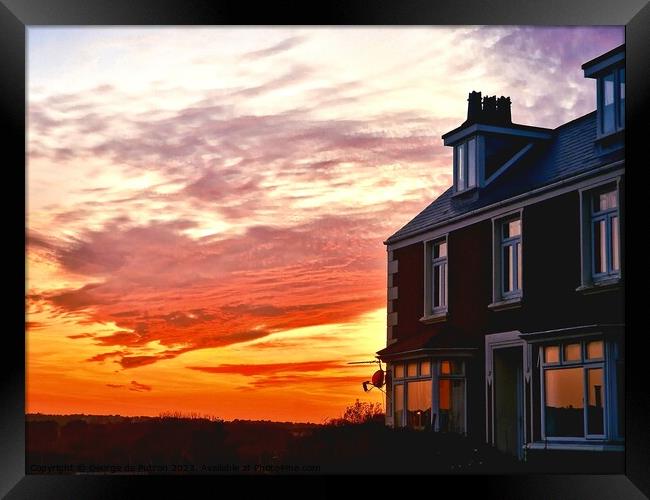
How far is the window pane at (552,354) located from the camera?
36.4 feet

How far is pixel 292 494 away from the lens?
9969mm

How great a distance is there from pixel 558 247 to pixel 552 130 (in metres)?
1.30

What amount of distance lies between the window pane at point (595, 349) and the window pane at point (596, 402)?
0.47ft

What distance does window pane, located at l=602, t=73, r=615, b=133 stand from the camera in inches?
419

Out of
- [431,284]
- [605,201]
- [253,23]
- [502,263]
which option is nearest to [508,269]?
[502,263]

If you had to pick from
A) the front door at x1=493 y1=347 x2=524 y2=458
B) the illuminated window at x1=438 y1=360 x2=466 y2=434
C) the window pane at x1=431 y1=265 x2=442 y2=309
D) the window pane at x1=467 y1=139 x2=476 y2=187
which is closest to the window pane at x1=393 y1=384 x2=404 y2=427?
the illuminated window at x1=438 y1=360 x2=466 y2=434

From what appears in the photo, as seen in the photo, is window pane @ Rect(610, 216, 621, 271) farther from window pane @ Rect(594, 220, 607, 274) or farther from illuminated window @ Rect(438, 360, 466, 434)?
illuminated window @ Rect(438, 360, 466, 434)

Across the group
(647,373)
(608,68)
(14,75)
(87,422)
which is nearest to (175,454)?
(87,422)

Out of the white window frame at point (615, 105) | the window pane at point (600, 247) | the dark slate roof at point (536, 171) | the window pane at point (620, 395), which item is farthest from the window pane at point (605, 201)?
the window pane at point (620, 395)

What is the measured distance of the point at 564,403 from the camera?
10938 millimetres

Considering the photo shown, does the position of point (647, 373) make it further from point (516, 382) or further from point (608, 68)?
point (608, 68)

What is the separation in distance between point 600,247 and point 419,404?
8.98ft

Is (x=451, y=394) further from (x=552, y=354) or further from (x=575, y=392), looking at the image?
(x=575, y=392)

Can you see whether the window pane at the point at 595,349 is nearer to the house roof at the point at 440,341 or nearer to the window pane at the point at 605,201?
the window pane at the point at 605,201
